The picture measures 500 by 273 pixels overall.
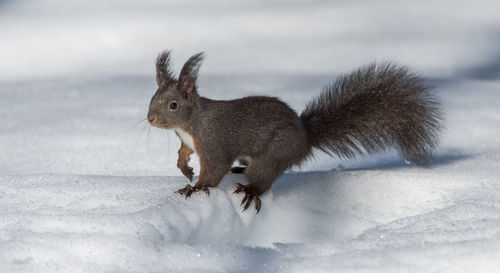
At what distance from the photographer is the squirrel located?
2.50 meters

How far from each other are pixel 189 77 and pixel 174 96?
7cm

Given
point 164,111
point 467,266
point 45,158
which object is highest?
point 164,111

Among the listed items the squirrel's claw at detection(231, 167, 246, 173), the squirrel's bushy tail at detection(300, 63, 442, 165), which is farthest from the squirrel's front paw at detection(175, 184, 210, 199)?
the squirrel's bushy tail at detection(300, 63, 442, 165)

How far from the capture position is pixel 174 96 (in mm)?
2484

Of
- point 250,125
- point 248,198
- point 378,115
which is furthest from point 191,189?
point 378,115

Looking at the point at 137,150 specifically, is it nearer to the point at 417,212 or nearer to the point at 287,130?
the point at 287,130

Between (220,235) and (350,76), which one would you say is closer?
(220,235)

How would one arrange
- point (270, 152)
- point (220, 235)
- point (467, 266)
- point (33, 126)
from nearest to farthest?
1. point (467, 266)
2. point (220, 235)
3. point (270, 152)
4. point (33, 126)

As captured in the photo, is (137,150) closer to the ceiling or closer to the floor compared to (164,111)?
closer to the floor

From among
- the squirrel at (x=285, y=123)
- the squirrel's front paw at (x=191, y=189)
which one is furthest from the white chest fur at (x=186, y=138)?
the squirrel's front paw at (x=191, y=189)

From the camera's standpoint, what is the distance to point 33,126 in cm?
390

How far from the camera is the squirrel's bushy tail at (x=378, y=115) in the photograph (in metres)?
2.80

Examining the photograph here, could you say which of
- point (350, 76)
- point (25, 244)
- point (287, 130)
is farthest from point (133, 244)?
point (350, 76)

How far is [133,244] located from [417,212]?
2.89ft
